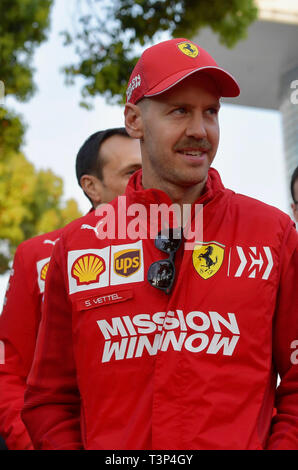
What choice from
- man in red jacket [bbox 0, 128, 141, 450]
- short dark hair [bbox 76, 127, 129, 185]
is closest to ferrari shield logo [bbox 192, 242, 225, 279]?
man in red jacket [bbox 0, 128, 141, 450]

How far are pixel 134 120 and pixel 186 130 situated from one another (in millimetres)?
283

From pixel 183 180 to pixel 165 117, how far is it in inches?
8.4

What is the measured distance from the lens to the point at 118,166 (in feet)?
12.5

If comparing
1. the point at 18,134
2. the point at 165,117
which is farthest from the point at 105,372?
the point at 18,134

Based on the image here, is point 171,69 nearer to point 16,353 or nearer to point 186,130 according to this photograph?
point 186,130

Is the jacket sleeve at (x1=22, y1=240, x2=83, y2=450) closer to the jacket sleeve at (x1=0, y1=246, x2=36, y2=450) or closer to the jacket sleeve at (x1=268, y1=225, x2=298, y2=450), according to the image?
the jacket sleeve at (x1=268, y1=225, x2=298, y2=450)

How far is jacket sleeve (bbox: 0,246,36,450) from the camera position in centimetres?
291

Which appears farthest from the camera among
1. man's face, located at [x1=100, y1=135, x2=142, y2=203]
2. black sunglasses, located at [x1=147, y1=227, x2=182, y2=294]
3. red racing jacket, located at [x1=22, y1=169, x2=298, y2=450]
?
man's face, located at [x1=100, y1=135, x2=142, y2=203]

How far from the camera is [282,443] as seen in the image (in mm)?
1774

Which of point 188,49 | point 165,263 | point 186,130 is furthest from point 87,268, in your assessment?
point 188,49

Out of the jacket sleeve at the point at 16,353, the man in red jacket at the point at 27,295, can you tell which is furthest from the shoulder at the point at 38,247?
the jacket sleeve at the point at 16,353

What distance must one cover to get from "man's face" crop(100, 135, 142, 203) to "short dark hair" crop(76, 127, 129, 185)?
5 centimetres

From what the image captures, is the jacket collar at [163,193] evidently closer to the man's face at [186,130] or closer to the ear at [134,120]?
the man's face at [186,130]
